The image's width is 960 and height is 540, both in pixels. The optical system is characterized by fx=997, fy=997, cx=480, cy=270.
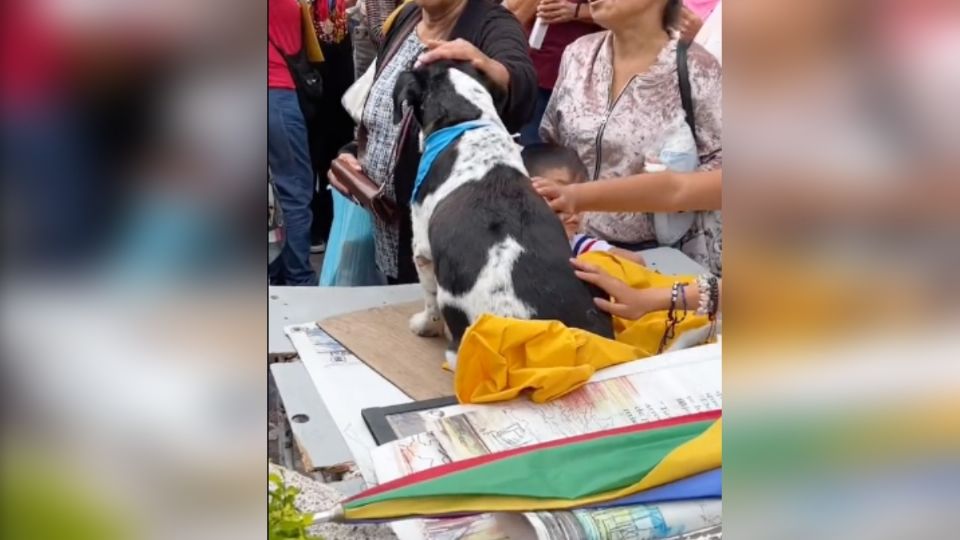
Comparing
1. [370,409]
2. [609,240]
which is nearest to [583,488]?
[370,409]

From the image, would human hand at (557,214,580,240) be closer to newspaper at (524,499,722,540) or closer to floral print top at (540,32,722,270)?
floral print top at (540,32,722,270)

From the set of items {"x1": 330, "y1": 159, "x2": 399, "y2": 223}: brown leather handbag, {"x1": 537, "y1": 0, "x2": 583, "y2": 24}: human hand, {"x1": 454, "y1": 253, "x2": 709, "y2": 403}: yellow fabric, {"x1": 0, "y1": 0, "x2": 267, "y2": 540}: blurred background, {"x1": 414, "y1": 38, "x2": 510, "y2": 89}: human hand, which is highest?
{"x1": 0, "y1": 0, "x2": 267, "y2": 540}: blurred background

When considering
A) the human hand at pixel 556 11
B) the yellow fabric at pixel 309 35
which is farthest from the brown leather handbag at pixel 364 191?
the human hand at pixel 556 11

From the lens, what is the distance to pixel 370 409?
2035mm

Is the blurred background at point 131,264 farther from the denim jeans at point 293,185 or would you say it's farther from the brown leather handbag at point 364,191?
the denim jeans at point 293,185

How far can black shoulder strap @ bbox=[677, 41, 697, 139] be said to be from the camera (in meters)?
2.91

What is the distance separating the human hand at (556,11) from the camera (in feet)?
11.3

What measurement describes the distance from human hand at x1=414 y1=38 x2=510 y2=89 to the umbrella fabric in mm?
1749

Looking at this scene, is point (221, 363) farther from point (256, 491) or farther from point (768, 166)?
point (768, 166)

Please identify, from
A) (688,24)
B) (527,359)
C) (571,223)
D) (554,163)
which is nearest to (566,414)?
(527,359)

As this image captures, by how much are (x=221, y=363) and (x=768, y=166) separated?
370mm

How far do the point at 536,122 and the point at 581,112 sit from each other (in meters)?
0.22

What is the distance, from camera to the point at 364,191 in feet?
10.6

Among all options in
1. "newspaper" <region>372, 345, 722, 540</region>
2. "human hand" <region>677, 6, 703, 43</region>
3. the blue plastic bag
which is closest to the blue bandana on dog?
the blue plastic bag
